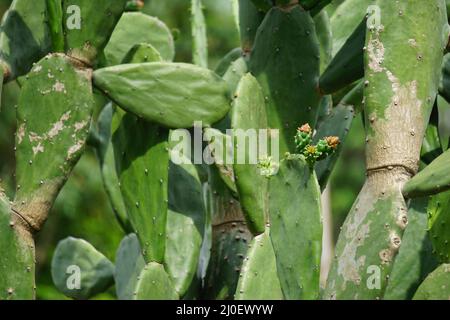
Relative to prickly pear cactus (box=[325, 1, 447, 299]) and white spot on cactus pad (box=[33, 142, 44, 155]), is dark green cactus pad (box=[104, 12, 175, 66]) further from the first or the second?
prickly pear cactus (box=[325, 1, 447, 299])

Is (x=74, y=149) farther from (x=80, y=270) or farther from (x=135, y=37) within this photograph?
(x=80, y=270)

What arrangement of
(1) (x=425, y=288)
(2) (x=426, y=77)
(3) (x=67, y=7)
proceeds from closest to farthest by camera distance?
(1) (x=425, y=288) → (2) (x=426, y=77) → (3) (x=67, y=7)

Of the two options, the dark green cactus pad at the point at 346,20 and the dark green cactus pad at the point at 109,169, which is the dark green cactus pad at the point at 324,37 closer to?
the dark green cactus pad at the point at 346,20

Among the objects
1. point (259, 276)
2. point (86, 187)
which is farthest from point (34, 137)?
point (86, 187)

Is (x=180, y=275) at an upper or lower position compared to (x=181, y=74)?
lower

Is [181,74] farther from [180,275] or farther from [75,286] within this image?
[75,286]
